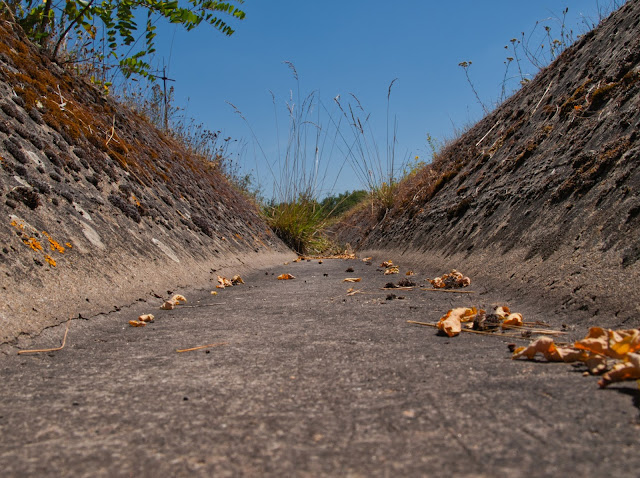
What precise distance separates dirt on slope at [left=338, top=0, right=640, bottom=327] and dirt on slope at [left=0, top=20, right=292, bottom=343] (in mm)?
2251

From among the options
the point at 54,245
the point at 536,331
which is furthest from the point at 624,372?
the point at 54,245

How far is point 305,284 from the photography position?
158 inches

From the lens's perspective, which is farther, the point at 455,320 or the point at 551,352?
the point at 455,320

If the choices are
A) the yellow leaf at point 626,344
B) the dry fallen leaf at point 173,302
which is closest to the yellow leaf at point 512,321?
the yellow leaf at point 626,344

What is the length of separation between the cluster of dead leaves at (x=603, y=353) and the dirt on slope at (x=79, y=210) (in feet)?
6.03

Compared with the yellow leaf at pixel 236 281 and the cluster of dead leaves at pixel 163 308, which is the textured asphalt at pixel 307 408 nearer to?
the cluster of dead leaves at pixel 163 308

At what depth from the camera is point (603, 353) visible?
1.21m

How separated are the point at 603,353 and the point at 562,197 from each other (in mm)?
1859

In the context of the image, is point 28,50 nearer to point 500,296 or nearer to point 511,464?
point 500,296

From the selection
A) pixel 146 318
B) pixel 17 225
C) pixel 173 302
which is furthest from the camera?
pixel 173 302

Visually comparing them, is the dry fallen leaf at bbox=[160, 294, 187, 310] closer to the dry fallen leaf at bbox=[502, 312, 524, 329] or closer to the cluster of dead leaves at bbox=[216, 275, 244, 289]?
the cluster of dead leaves at bbox=[216, 275, 244, 289]

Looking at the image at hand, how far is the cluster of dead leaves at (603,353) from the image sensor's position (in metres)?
1.09

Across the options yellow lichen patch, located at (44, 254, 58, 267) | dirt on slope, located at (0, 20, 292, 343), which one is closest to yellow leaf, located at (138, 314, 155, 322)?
dirt on slope, located at (0, 20, 292, 343)

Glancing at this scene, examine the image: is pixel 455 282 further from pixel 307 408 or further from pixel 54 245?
pixel 54 245
